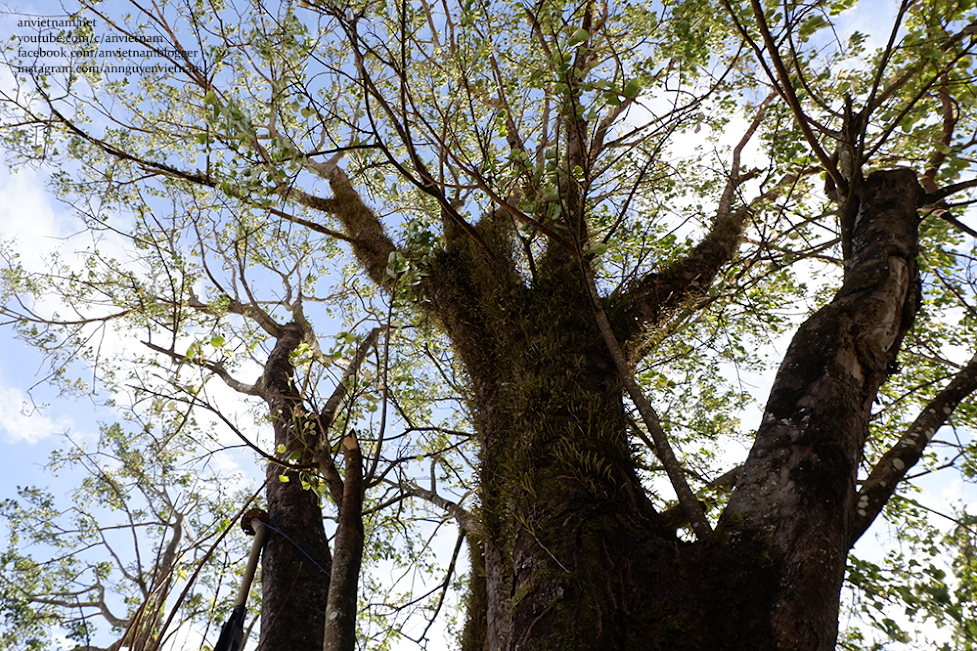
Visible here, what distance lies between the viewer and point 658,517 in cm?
235

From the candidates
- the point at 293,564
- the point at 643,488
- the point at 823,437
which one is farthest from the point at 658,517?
the point at 293,564

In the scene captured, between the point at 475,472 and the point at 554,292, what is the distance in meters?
1.12

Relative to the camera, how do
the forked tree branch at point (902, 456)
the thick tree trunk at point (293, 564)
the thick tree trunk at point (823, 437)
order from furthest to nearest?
the thick tree trunk at point (293, 564) → the forked tree branch at point (902, 456) → the thick tree trunk at point (823, 437)

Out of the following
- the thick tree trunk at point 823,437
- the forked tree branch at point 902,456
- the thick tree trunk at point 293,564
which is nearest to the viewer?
the thick tree trunk at point 823,437

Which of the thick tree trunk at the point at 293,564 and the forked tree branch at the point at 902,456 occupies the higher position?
the forked tree branch at the point at 902,456

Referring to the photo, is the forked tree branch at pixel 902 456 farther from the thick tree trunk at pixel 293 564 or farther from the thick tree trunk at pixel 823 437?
the thick tree trunk at pixel 293 564

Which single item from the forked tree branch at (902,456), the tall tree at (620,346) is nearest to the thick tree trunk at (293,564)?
the tall tree at (620,346)

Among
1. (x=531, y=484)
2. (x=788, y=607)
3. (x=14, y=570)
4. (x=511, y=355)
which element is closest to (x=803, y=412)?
(x=788, y=607)

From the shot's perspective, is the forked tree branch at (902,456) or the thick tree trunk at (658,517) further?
the forked tree branch at (902,456)

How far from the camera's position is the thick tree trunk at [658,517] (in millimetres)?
1840

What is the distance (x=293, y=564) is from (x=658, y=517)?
2781mm

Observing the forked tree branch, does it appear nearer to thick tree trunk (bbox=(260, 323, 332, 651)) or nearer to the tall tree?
the tall tree

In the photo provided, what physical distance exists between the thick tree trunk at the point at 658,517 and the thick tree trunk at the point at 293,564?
1.36m

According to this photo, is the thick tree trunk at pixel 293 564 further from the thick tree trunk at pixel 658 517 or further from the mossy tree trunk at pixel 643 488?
the thick tree trunk at pixel 658 517
